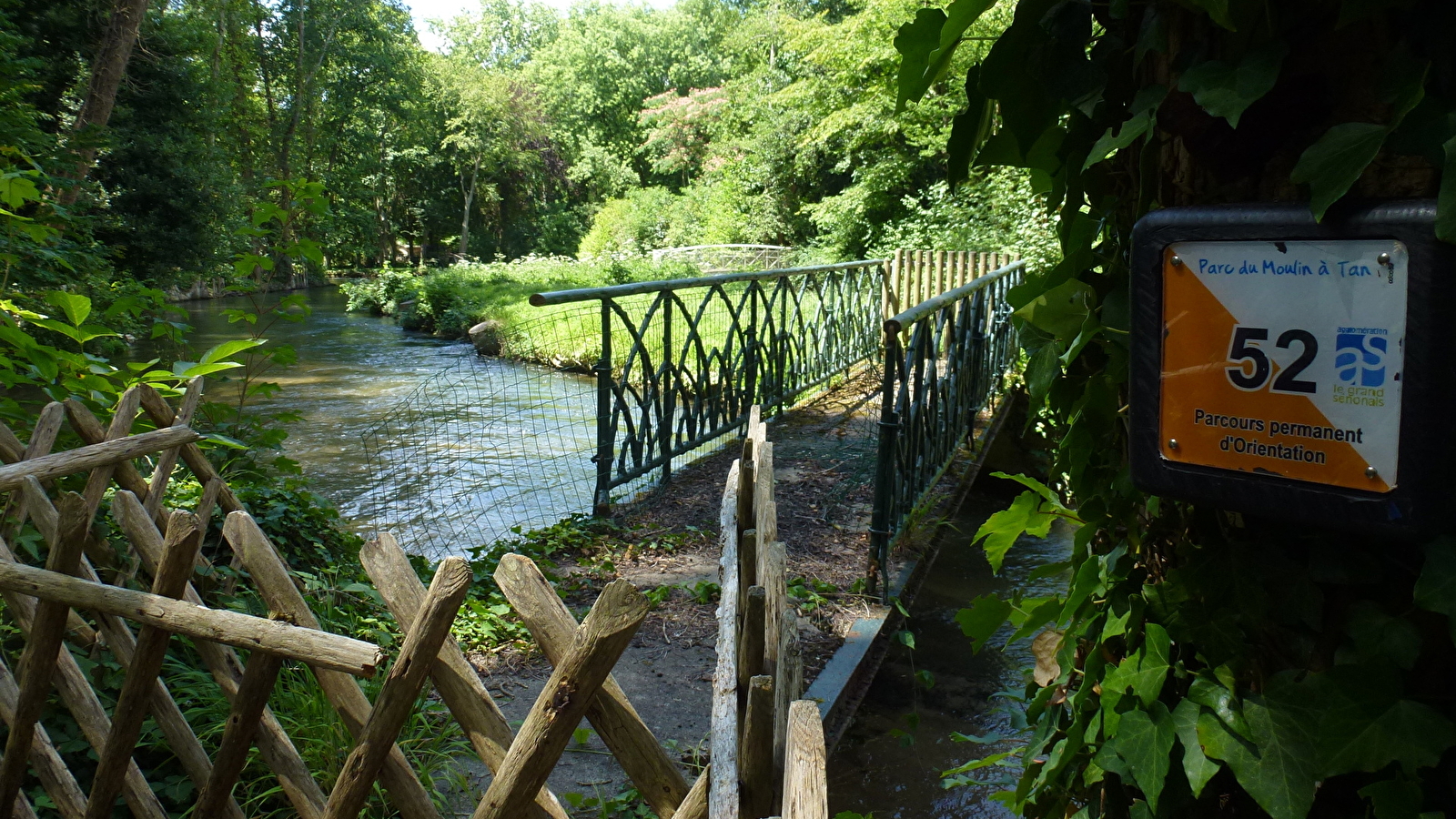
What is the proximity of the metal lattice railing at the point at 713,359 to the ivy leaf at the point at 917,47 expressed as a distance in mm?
3114

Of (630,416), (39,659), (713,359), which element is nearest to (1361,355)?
(39,659)

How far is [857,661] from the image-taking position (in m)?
3.23

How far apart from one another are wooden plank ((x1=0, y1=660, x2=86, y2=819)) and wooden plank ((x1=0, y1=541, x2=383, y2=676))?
39 cm

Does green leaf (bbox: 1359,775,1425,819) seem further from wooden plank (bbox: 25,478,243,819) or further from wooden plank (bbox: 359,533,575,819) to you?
wooden plank (bbox: 25,478,243,819)

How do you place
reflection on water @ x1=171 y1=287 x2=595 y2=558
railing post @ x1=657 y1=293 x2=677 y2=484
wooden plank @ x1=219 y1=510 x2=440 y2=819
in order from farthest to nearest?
1. reflection on water @ x1=171 y1=287 x2=595 y2=558
2. railing post @ x1=657 y1=293 x2=677 y2=484
3. wooden plank @ x1=219 y1=510 x2=440 y2=819

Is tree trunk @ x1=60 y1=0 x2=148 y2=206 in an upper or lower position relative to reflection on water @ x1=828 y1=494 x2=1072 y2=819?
upper

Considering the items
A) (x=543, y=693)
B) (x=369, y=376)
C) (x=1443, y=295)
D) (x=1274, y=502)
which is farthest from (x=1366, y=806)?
(x=369, y=376)

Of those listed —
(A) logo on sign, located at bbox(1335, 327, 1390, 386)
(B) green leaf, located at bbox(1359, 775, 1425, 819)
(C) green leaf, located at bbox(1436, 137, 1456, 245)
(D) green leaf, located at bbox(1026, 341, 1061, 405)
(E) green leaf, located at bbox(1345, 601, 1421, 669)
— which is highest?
(C) green leaf, located at bbox(1436, 137, 1456, 245)

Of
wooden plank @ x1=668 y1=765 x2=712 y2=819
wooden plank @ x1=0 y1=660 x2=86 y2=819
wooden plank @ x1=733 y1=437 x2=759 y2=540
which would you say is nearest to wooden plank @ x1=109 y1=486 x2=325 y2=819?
wooden plank @ x1=0 y1=660 x2=86 y2=819

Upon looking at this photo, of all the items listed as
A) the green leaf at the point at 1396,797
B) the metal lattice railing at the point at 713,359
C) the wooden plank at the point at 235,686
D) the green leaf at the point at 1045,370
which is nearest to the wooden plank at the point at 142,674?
the wooden plank at the point at 235,686

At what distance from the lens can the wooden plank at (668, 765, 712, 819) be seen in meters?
1.45

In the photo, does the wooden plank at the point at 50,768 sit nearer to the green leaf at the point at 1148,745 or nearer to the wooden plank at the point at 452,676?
the wooden plank at the point at 452,676

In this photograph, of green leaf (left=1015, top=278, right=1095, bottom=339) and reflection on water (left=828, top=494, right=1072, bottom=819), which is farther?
reflection on water (left=828, top=494, right=1072, bottom=819)

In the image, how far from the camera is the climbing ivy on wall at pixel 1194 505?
83 centimetres
